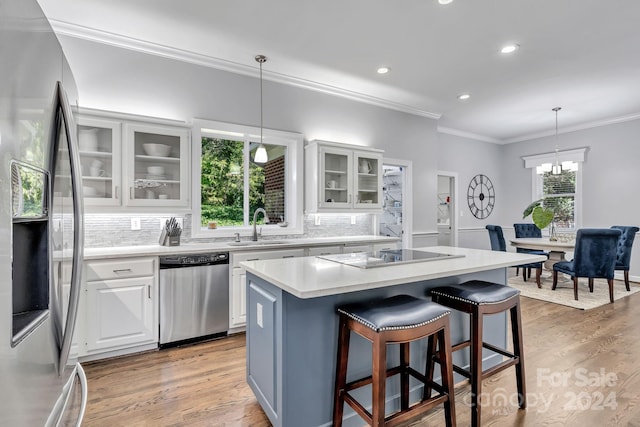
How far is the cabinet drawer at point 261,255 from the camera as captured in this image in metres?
3.16

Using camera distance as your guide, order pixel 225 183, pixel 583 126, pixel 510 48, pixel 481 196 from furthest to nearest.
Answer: pixel 481 196
pixel 583 126
pixel 225 183
pixel 510 48

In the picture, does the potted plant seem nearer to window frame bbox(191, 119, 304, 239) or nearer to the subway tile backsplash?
window frame bbox(191, 119, 304, 239)

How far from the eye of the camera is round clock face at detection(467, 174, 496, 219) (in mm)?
6801

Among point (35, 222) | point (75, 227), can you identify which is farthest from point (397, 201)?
point (35, 222)

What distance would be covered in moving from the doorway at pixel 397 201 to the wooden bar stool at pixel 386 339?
315 centimetres

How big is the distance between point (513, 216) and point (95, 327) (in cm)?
767

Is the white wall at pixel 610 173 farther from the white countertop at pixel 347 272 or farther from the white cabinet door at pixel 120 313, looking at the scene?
the white cabinet door at pixel 120 313

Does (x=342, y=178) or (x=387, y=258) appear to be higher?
(x=342, y=178)

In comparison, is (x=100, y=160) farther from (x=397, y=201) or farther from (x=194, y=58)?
(x=397, y=201)

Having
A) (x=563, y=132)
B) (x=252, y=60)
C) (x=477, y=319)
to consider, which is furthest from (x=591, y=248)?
(x=252, y=60)

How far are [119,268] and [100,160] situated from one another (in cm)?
97

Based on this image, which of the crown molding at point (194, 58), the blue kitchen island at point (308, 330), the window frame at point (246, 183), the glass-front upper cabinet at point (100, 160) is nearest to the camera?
the blue kitchen island at point (308, 330)

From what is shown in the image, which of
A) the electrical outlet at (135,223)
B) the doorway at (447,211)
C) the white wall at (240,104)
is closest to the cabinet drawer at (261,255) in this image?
the electrical outlet at (135,223)

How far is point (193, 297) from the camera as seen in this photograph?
2957mm
